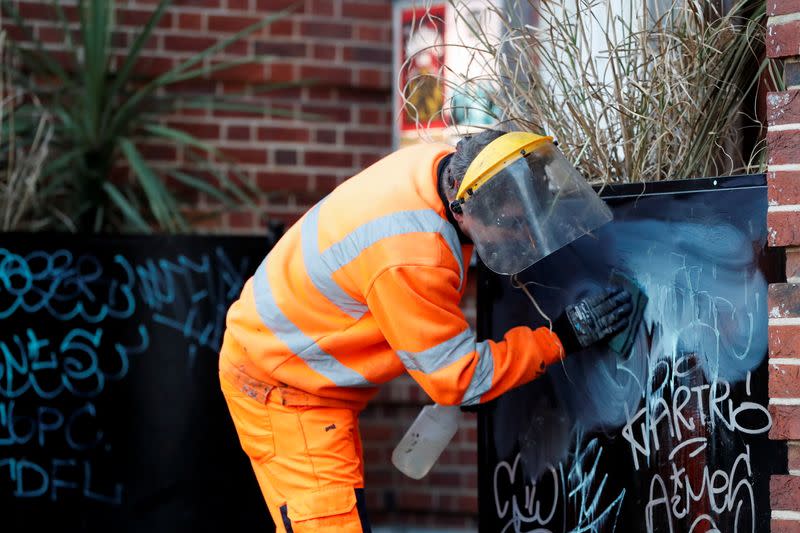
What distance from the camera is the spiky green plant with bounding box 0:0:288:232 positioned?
15.6ft

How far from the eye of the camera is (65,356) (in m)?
4.33

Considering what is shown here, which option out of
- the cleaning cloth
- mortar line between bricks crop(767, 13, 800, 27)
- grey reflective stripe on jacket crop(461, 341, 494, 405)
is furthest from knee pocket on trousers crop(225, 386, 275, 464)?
mortar line between bricks crop(767, 13, 800, 27)

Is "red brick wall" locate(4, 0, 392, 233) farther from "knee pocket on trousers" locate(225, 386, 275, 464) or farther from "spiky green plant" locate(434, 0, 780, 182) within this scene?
"knee pocket on trousers" locate(225, 386, 275, 464)

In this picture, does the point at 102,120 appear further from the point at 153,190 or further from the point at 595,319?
the point at 595,319

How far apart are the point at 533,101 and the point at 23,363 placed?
2.28 metres

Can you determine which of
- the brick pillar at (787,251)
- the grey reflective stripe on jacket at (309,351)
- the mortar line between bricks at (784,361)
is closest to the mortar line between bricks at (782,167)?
the brick pillar at (787,251)

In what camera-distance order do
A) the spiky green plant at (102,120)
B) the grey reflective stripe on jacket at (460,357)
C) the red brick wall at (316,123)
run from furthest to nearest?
the red brick wall at (316,123), the spiky green plant at (102,120), the grey reflective stripe on jacket at (460,357)

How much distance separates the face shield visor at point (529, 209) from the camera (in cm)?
270

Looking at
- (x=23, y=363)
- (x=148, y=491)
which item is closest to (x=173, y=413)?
(x=148, y=491)

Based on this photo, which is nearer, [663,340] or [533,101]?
[663,340]

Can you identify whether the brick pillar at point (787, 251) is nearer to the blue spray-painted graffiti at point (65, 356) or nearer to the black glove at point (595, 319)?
the black glove at point (595, 319)

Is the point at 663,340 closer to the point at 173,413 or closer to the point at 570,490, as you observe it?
the point at 570,490

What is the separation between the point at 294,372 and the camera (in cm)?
294

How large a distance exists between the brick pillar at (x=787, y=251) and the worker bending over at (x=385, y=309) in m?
0.44
